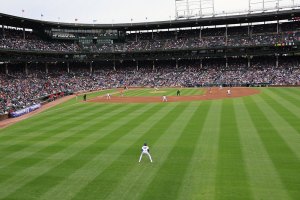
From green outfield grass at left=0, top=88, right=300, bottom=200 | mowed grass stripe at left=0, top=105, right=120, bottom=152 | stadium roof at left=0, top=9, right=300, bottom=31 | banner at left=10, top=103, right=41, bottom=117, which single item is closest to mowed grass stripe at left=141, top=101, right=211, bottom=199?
green outfield grass at left=0, top=88, right=300, bottom=200

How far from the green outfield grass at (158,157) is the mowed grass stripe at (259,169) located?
0.04 m

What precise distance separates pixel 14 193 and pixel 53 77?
62477 millimetres

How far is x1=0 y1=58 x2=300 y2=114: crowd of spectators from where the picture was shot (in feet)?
204

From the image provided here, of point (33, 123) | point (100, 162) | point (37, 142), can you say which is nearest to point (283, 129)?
point (100, 162)

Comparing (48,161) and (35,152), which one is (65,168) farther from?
(35,152)

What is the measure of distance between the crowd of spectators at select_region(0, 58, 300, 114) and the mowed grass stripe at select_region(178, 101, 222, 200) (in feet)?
121

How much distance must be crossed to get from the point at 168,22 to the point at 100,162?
66706 mm

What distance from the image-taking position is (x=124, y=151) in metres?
20.9

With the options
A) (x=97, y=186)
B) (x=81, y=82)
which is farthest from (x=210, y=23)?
(x=97, y=186)

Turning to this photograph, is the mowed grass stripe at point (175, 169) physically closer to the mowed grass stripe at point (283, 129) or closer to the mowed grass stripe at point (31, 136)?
the mowed grass stripe at point (283, 129)

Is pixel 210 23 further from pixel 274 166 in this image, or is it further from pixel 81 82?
pixel 274 166

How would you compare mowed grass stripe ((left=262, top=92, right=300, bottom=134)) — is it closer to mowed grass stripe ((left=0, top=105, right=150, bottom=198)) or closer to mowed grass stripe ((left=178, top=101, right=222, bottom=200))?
mowed grass stripe ((left=178, top=101, right=222, bottom=200))

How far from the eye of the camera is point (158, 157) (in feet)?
63.5

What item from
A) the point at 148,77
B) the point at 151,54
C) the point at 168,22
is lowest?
the point at 148,77
